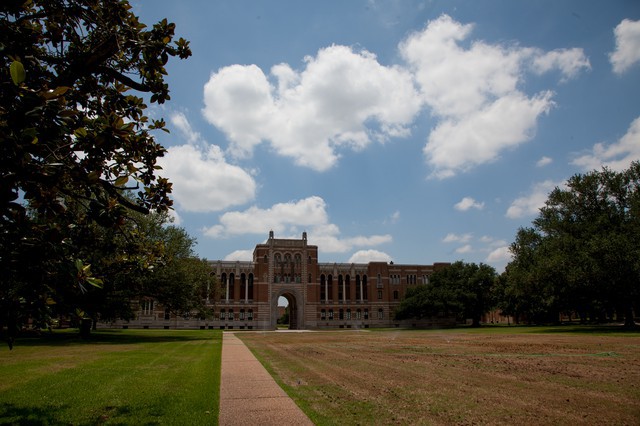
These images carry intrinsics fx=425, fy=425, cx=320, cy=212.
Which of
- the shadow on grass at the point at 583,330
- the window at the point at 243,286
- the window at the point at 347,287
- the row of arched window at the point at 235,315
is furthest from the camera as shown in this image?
the window at the point at 347,287

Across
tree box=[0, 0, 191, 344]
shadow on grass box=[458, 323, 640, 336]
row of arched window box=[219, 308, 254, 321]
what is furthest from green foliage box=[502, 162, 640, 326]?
row of arched window box=[219, 308, 254, 321]

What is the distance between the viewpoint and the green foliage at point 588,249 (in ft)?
130

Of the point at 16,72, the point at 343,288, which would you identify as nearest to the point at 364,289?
the point at 343,288

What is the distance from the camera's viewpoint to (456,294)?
3009 inches

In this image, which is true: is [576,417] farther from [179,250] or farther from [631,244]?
[631,244]

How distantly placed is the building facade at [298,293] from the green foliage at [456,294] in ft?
36.9

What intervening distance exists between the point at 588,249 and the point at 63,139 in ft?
157

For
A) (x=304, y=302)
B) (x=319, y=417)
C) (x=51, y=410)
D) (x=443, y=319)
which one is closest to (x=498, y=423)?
(x=319, y=417)

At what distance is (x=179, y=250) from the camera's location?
131 ft

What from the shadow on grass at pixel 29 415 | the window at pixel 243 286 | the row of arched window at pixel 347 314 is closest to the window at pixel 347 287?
the row of arched window at pixel 347 314

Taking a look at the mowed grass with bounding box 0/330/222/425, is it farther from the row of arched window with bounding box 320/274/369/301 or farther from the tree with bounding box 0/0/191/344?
the row of arched window with bounding box 320/274/369/301

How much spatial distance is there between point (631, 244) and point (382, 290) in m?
61.2

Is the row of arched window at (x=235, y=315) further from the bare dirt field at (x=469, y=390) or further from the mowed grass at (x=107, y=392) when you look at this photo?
the bare dirt field at (x=469, y=390)

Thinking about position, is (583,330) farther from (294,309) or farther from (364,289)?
(294,309)
